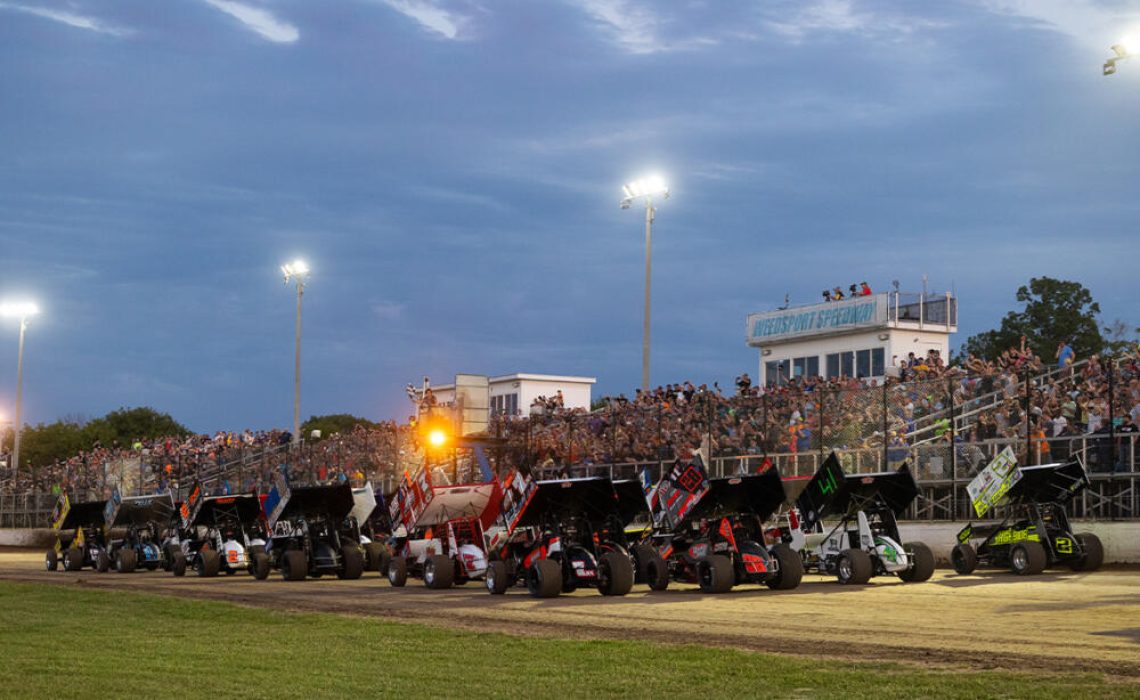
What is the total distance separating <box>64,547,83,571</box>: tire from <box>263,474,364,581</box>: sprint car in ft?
28.4

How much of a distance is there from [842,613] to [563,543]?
615 cm

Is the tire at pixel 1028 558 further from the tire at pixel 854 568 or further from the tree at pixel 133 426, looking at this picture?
the tree at pixel 133 426

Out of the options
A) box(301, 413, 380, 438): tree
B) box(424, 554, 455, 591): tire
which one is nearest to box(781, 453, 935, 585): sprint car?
box(424, 554, 455, 591): tire

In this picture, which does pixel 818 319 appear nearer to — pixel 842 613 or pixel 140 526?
pixel 140 526

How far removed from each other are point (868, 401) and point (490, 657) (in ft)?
64.2

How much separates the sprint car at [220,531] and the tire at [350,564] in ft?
10.5

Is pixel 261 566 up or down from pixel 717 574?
down

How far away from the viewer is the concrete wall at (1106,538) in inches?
1125

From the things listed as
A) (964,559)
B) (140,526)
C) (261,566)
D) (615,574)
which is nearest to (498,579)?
(615,574)

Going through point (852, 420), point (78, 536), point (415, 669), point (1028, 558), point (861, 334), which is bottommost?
point (415, 669)

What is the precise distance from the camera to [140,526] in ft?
121

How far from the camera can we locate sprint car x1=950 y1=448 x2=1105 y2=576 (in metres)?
26.4

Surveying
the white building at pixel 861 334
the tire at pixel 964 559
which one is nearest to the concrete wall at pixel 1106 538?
the tire at pixel 964 559

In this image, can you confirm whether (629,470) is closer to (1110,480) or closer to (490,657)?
(1110,480)
